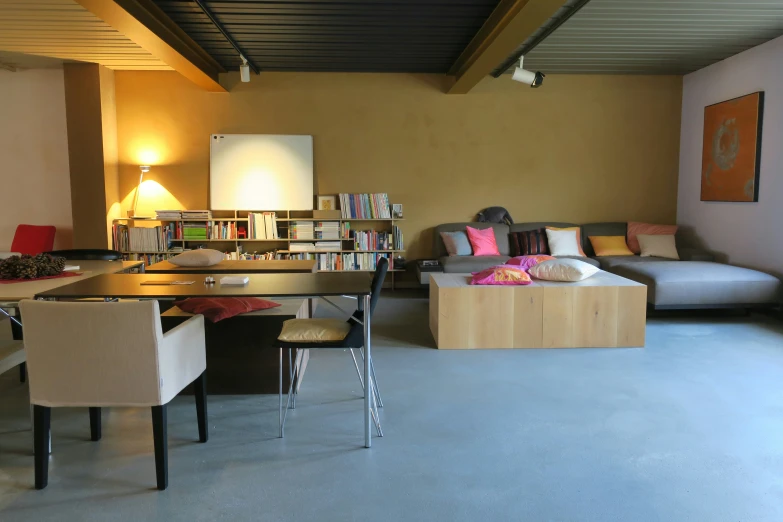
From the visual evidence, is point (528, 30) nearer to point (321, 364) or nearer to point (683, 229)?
point (321, 364)

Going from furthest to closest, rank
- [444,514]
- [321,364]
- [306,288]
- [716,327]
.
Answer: [716,327]
[321,364]
[306,288]
[444,514]

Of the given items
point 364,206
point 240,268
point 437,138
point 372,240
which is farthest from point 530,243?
point 240,268

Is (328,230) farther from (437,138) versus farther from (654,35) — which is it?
(654,35)

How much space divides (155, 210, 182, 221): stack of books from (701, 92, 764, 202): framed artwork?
21.0ft

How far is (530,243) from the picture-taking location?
7.27 m

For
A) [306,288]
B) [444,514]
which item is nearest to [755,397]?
[444,514]

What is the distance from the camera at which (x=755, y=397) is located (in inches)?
144

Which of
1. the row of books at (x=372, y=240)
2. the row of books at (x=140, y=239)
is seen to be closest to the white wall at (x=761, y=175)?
the row of books at (x=372, y=240)

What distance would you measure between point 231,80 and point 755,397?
21.2 ft

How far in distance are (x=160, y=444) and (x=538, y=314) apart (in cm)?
314

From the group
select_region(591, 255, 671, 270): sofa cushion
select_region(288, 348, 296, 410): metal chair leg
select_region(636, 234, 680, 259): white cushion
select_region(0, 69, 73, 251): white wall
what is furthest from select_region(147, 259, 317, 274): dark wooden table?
select_region(636, 234, 680, 259): white cushion

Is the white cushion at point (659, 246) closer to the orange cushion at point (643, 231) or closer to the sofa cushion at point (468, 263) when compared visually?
the orange cushion at point (643, 231)

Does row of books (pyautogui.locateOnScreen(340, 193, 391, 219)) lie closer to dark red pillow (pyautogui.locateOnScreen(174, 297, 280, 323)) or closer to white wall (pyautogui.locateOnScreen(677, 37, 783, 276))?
dark red pillow (pyautogui.locateOnScreen(174, 297, 280, 323))

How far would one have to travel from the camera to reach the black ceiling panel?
4.93m
